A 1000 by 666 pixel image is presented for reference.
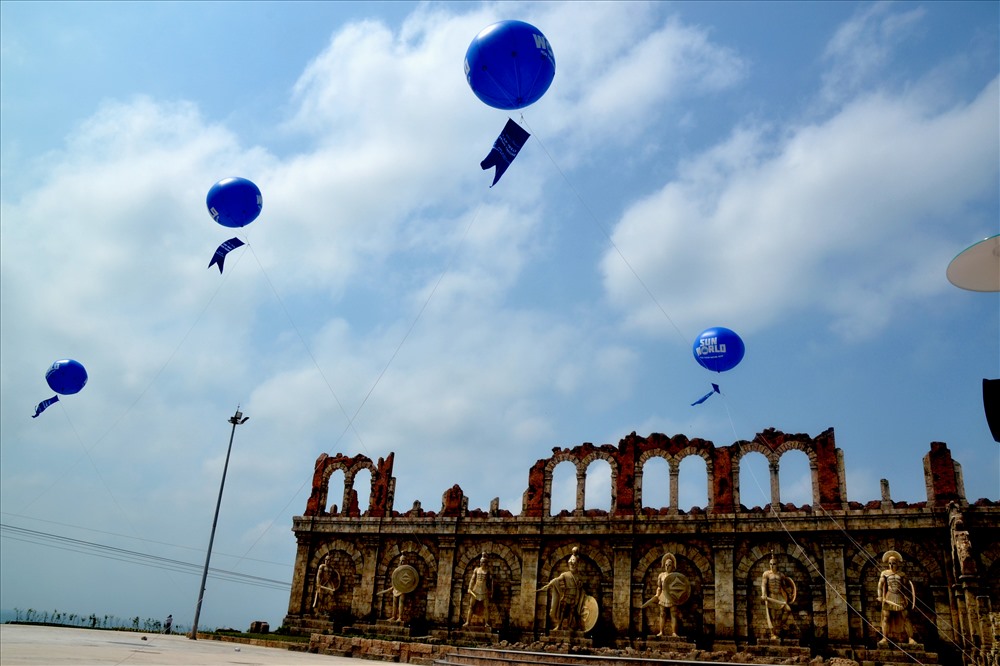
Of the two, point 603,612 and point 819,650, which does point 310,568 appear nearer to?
point 603,612

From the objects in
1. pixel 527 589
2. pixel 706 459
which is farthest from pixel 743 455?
pixel 527 589

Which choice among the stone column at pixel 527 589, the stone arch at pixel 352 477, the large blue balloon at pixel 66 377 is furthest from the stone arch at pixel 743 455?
the large blue balloon at pixel 66 377

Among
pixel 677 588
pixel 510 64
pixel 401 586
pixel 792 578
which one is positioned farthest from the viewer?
pixel 401 586

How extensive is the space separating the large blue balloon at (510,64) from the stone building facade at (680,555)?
1767 cm

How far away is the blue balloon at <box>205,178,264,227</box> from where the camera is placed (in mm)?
21703

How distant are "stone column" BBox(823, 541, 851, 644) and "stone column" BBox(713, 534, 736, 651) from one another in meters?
3.05

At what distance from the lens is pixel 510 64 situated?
14.5 m

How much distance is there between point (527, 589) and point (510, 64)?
2144cm

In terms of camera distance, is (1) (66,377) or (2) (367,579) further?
(2) (367,579)

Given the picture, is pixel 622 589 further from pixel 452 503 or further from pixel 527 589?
pixel 452 503

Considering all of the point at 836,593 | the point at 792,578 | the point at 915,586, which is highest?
the point at 792,578

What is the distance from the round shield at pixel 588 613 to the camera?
89.8ft

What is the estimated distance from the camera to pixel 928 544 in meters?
23.9

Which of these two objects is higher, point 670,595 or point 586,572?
point 586,572
